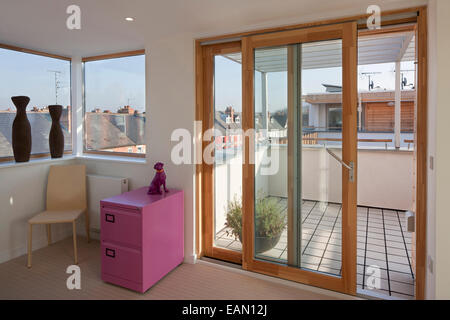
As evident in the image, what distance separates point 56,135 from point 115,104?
2.51 feet

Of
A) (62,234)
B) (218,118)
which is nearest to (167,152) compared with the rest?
(218,118)

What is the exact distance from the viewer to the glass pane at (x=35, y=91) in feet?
10.6

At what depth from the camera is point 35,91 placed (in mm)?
3494

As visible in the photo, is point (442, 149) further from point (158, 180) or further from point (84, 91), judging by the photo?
point (84, 91)

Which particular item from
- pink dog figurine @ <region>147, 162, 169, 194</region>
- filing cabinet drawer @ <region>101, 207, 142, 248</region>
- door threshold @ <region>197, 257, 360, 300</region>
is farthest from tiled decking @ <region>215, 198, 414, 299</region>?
filing cabinet drawer @ <region>101, 207, 142, 248</region>

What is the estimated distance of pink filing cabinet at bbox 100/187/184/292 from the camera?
248 cm

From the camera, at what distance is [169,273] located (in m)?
2.84

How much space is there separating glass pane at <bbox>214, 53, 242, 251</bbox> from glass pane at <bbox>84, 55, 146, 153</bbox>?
1052 millimetres

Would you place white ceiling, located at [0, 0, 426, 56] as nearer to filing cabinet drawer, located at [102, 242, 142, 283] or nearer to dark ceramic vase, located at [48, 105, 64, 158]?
dark ceramic vase, located at [48, 105, 64, 158]

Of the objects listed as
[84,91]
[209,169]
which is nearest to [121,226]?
[209,169]

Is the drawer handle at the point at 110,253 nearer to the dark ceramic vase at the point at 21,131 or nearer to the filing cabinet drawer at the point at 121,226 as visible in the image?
the filing cabinet drawer at the point at 121,226

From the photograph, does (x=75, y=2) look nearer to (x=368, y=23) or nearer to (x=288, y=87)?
(x=288, y=87)

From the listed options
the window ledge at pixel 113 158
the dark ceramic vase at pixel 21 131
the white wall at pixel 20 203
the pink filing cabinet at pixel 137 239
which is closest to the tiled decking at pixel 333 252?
the pink filing cabinet at pixel 137 239

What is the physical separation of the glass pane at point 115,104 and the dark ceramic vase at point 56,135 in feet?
1.29
